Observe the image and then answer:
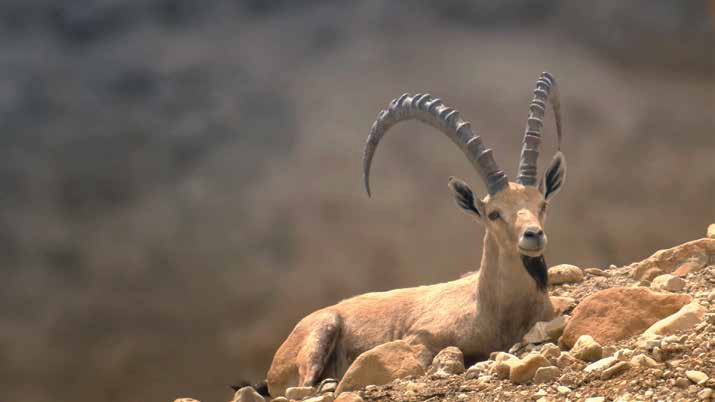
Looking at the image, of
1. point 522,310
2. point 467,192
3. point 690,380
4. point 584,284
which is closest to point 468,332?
point 522,310

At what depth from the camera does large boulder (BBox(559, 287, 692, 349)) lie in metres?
9.20

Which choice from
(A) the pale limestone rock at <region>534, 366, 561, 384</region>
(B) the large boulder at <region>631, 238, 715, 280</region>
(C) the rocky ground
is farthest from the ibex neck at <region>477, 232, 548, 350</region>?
(A) the pale limestone rock at <region>534, 366, 561, 384</region>

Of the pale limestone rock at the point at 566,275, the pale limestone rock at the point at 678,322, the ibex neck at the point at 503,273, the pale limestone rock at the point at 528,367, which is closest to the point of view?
the pale limestone rock at the point at 528,367

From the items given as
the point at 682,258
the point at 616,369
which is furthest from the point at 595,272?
the point at 616,369

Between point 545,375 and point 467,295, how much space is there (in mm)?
4337

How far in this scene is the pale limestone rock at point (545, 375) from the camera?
7.81m

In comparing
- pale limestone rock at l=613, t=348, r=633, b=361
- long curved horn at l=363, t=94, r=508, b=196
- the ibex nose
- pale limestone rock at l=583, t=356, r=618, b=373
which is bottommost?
pale limestone rock at l=583, t=356, r=618, b=373

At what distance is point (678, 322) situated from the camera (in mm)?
8414

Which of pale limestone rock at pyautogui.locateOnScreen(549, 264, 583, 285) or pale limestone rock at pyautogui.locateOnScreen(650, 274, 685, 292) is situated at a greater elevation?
pale limestone rock at pyautogui.locateOnScreen(549, 264, 583, 285)

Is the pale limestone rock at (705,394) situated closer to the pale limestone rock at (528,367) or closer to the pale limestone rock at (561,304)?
the pale limestone rock at (528,367)

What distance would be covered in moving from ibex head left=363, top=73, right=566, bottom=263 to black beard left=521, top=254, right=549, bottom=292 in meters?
0.10

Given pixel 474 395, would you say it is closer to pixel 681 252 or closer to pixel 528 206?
pixel 528 206

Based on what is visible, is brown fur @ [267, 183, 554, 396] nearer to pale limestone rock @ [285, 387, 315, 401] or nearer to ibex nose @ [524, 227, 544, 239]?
ibex nose @ [524, 227, 544, 239]

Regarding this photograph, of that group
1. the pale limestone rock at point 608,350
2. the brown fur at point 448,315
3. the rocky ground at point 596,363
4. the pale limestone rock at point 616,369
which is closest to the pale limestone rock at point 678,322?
the rocky ground at point 596,363
